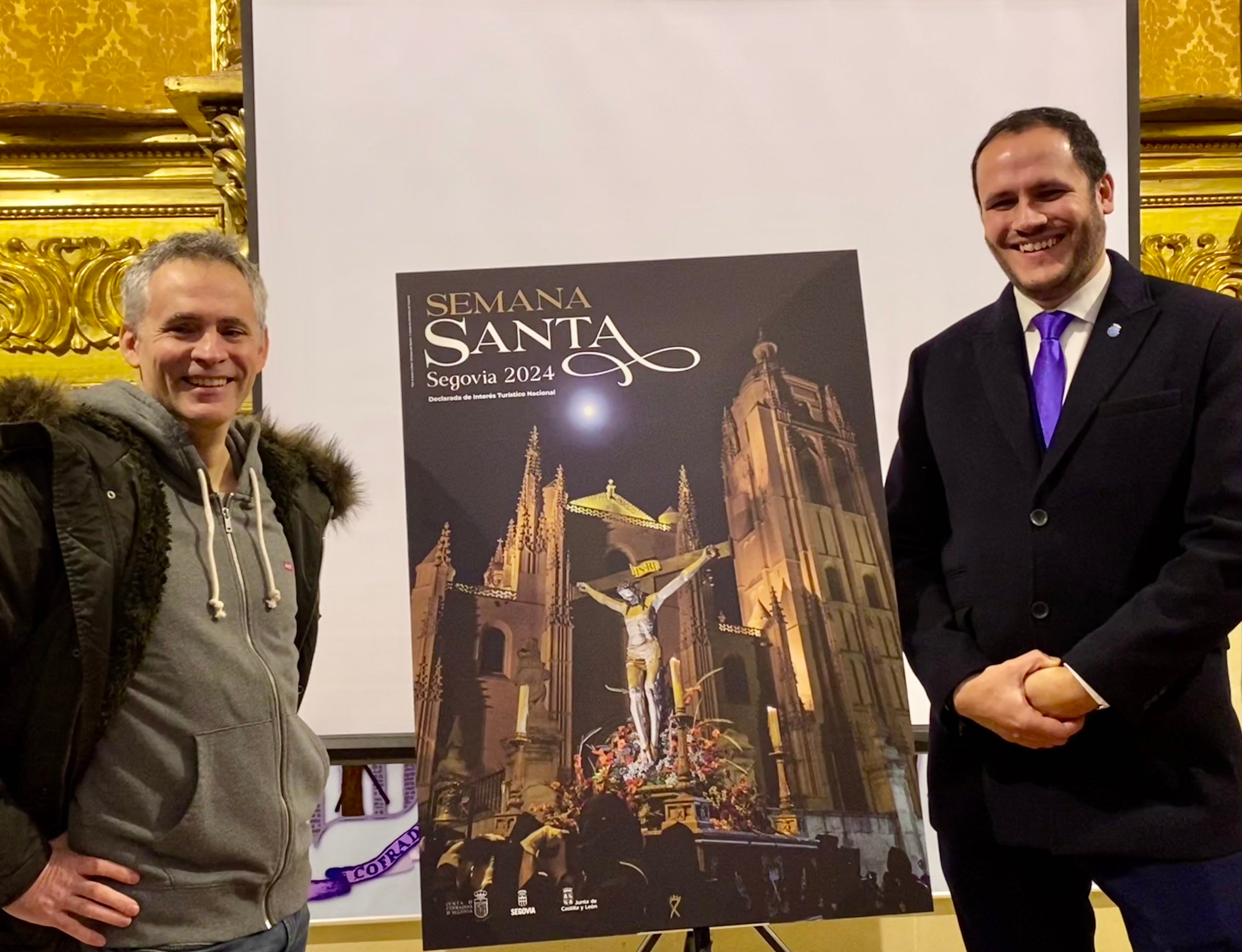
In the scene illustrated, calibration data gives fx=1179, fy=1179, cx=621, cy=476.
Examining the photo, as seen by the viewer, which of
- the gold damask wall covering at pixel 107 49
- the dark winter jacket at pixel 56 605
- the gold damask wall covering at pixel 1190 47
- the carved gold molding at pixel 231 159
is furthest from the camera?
the gold damask wall covering at pixel 1190 47

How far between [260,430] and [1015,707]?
1.16m

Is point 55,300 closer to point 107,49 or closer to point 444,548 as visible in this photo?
point 107,49

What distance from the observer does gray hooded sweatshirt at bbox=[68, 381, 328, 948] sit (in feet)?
4.62

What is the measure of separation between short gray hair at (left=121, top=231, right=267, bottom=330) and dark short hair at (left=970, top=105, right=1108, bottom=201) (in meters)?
1.11

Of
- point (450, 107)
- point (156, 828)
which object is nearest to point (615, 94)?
point (450, 107)

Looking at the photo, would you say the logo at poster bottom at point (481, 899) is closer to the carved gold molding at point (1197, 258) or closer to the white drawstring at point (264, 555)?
the white drawstring at point (264, 555)

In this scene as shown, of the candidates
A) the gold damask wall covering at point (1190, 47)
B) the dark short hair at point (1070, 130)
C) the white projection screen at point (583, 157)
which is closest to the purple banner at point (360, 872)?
the white projection screen at point (583, 157)

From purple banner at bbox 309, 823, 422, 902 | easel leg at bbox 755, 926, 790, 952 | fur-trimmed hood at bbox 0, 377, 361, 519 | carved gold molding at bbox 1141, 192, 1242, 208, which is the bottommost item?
purple banner at bbox 309, 823, 422, 902

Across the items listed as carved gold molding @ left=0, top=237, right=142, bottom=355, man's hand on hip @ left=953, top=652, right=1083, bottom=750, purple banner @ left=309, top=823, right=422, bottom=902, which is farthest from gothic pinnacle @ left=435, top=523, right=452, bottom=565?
carved gold molding @ left=0, top=237, right=142, bottom=355

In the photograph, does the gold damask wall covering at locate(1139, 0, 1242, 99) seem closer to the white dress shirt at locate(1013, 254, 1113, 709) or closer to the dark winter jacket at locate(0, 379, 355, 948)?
the white dress shirt at locate(1013, 254, 1113, 709)

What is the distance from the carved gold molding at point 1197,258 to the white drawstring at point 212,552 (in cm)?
290

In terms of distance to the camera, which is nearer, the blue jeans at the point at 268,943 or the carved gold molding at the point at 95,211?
the blue jeans at the point at 268,943

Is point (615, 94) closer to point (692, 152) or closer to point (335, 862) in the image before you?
point (692, 152)

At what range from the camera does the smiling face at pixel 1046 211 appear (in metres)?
1.72
